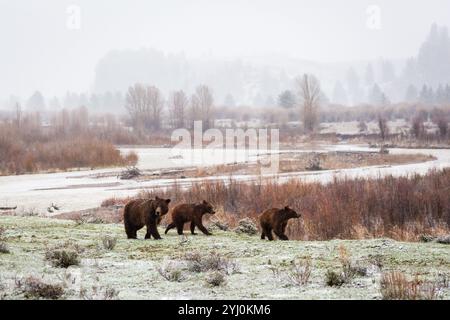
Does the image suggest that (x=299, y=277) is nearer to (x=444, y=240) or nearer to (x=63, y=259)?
(x=63, y=259)

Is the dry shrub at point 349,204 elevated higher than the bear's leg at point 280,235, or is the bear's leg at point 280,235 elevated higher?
the bear's leg at point 280,235

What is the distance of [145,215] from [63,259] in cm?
277

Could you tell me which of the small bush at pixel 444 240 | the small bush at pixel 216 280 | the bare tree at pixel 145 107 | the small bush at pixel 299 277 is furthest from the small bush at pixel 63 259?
the bare tree at pixel 145 107

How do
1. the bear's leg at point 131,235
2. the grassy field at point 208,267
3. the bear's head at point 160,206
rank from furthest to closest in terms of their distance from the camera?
the bear's leg at point 131,235, the bear's head at point 160,206, the grassy field at point 208,267

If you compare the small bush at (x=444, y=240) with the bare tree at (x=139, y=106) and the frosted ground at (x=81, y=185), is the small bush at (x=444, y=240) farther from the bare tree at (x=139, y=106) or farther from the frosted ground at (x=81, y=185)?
the bare tree at (x=139, y=106)

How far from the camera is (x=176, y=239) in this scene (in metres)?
10.9

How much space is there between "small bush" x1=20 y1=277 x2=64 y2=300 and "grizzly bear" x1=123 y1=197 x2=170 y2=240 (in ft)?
13.6

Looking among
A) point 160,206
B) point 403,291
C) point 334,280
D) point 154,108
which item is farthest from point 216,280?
point 154,108

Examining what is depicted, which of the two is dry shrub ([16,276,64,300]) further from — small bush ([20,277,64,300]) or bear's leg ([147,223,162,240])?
bear's leg ([147,223,162,240])

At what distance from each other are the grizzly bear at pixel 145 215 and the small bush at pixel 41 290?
4142 mm

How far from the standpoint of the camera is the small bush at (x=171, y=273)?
293 inches

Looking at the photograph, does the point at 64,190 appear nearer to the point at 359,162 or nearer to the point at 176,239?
the point at 176,239
